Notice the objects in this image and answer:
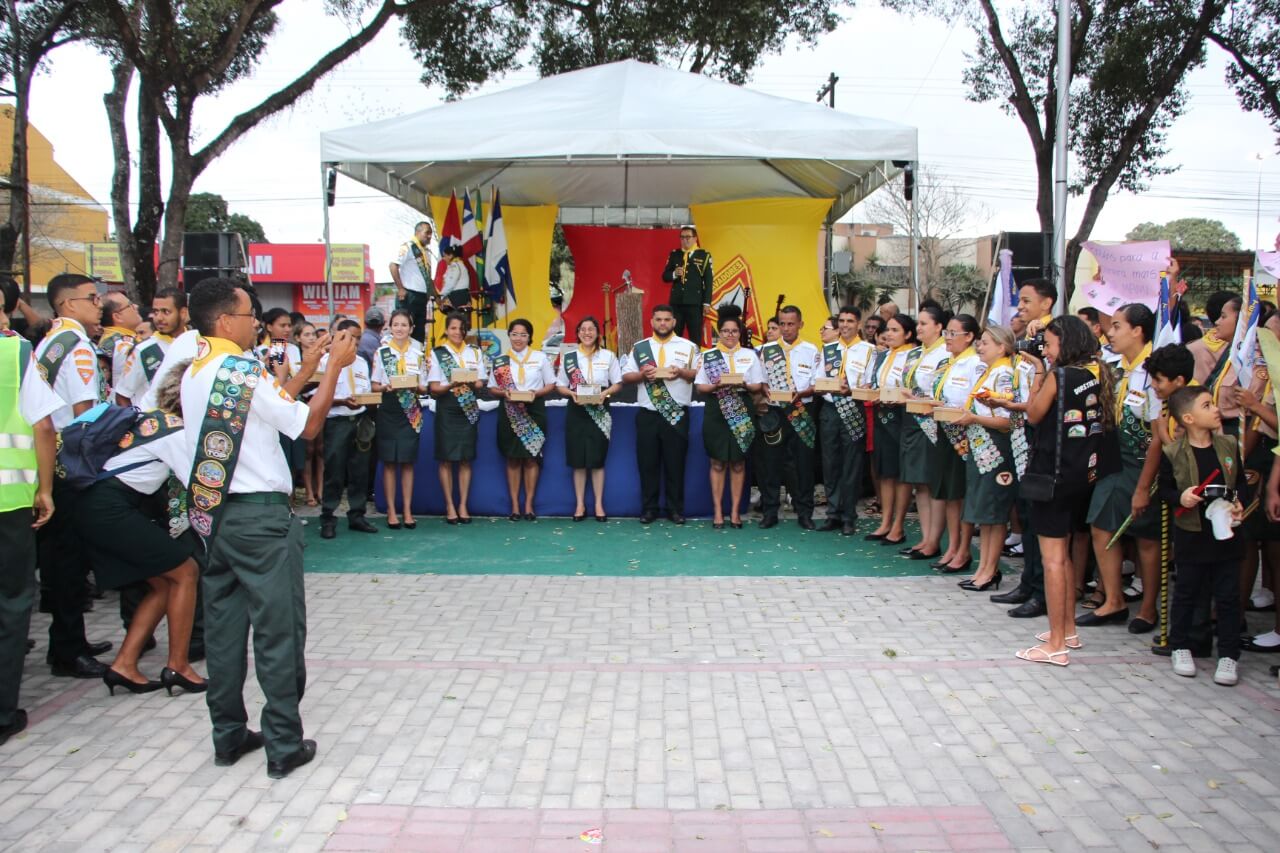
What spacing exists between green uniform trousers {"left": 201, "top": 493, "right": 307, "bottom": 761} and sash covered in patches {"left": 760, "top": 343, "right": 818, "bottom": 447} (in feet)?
17.5

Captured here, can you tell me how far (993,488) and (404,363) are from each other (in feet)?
16.2

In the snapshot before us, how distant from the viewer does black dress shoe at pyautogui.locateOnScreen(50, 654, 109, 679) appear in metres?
4.95

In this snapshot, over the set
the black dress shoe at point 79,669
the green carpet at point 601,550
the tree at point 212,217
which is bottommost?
the black dress shoe at point 79,669

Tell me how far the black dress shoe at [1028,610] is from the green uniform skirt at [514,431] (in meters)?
4.41

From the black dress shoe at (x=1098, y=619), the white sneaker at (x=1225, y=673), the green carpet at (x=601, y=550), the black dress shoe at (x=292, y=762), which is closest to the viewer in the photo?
the black dress shoe at (x=292, y=762)

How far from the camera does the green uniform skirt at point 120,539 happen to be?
446 centimetres

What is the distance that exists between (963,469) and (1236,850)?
3900 millimetres

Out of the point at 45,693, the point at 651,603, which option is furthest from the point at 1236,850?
the point at 45,693

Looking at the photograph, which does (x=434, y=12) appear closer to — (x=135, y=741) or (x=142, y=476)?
(x=142, y=476)

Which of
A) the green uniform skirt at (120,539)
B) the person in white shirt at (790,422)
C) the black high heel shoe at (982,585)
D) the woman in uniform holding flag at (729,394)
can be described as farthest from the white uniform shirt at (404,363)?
the black high heel shoe at (982,585)

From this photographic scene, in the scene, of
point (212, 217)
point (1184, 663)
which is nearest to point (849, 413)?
point (1184, 663)

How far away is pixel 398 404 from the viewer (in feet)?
27.4

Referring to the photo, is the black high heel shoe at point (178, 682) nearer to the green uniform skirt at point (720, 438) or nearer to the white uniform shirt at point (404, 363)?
the white uniform shirt at point (404, 363)

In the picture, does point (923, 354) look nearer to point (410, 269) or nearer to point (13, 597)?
point (13, 597)
